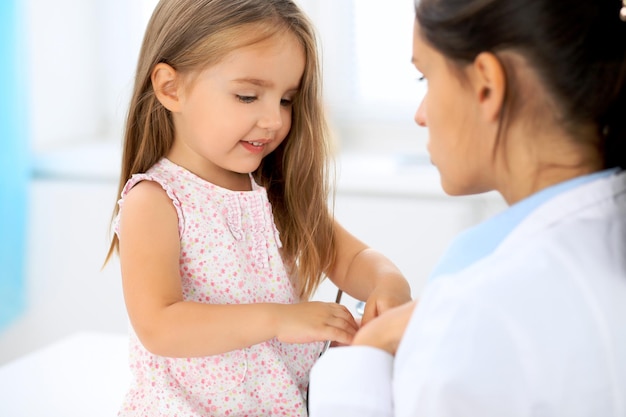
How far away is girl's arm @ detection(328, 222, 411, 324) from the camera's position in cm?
128

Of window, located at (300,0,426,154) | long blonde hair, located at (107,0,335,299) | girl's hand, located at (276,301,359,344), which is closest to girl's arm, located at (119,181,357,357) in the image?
girl's hand, located at (276,301,359,344)

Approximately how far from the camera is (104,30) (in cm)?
334

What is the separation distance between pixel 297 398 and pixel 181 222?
32cm

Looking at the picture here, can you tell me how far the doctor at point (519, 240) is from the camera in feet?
2.57

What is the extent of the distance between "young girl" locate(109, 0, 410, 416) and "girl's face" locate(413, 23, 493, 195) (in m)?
0.30

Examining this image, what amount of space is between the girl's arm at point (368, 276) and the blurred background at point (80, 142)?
48.7 inches

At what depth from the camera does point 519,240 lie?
837mm

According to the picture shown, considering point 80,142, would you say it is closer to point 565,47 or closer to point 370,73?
point 370,73

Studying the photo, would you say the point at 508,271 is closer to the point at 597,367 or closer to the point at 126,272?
the point at 597,367

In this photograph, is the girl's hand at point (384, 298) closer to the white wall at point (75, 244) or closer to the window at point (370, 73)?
the white wall at point (75, 244)

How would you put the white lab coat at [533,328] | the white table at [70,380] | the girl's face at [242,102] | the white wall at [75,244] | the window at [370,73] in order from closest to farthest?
the white lab coat at [533,328] < the girl's face at [242,102] < the white table at [70,380] < the white wall at [75,244] < the window at [370,73]

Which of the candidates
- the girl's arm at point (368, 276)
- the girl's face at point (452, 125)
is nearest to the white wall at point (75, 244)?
the girl's arm at point (368, 276)

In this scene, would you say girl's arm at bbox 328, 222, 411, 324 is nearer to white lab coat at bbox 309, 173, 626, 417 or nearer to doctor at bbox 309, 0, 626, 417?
Result: doctor at bbox 309, 0, 626, 417

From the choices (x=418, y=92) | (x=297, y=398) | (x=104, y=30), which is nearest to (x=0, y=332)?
(x=104, y=30)
